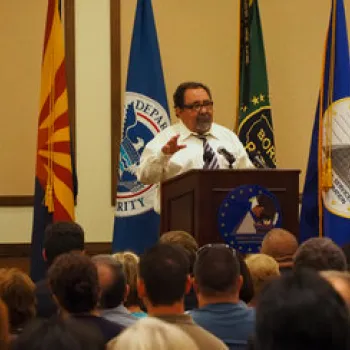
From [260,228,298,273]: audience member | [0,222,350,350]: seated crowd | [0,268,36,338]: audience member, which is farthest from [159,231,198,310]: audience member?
[0,268,36,338]: audience member

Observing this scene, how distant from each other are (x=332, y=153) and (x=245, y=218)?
1.45 meters

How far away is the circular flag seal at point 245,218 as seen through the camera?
16.2 ft

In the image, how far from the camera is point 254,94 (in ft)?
24.2

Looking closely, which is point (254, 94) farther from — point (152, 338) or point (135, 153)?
point (152, 338)

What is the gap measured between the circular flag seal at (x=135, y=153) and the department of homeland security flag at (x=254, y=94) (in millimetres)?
722

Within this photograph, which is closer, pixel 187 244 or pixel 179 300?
pixel 179 300

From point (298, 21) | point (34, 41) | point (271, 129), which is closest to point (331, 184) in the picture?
point (271, 129)

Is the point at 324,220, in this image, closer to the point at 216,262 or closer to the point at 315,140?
Answer: the point at 315,140

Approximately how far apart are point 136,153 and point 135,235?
61 cm

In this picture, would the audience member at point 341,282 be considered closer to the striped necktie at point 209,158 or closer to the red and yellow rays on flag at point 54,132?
the striped necktie at point 209,158

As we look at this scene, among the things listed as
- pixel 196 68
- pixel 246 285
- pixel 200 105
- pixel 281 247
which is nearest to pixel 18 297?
pixel 246 285

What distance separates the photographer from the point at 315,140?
21.5ft

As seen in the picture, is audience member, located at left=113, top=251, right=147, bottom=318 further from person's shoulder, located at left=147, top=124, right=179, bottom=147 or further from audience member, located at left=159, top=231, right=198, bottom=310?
person's shoulder, located at left=147, top=124, right=179, bottom=147

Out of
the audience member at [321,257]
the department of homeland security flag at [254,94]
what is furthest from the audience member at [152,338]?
the department of homeland security flag at [254,94]
